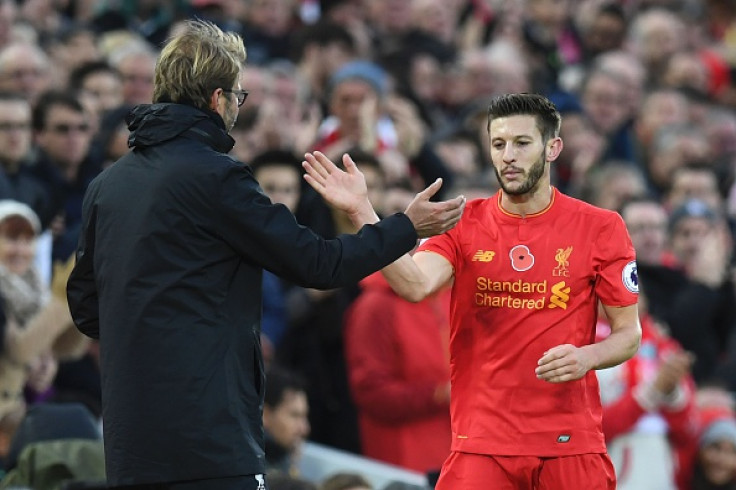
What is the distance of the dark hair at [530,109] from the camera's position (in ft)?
22.2

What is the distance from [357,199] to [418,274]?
402mm

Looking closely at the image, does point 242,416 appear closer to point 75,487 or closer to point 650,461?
point 75,487

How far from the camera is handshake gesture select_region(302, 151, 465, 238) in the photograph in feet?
21.1

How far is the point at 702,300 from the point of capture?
11.7 meters

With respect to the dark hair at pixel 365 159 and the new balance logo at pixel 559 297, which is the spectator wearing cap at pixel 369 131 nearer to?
the dark hair at pixel 365 159

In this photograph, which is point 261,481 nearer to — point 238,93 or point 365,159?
point 238,93

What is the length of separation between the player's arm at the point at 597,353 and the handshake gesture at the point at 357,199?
2.13 feet

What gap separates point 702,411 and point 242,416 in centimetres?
575

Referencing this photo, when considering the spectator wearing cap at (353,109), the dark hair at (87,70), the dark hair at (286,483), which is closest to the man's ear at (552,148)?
the dark hair at (286,483)

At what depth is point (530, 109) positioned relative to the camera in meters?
6.77

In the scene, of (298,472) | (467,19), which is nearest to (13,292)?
(298,472)

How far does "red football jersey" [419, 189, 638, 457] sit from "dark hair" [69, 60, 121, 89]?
225 inches

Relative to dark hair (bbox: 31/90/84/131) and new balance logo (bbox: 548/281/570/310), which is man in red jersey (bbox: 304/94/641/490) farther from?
dark hair (bbox: 31/90/84/131)

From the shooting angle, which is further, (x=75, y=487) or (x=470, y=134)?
(x=470, y=134)
